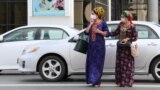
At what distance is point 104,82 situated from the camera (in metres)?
12.7

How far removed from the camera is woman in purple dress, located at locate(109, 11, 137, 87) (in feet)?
37.8

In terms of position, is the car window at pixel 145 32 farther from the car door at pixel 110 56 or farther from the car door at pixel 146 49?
the car door at pixel 110 56

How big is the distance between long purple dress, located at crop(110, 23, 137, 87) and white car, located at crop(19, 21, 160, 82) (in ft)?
2.15

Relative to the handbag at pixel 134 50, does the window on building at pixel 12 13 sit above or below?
above

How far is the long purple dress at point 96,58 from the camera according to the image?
11.6m

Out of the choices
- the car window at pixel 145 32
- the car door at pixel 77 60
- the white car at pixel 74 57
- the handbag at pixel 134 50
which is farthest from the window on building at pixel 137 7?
the handbag at pixel 134 50

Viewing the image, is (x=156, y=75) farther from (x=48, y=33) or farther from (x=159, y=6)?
(x=159, y=6)

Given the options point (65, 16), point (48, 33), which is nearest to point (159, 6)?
point (65, 16)

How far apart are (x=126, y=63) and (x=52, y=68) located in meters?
2.03

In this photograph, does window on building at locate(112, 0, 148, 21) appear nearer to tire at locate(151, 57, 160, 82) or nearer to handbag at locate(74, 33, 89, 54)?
tire at locate(151, 57, 160, 82)

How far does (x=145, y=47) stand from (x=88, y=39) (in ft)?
4.70

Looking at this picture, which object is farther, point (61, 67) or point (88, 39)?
point (61, 67)

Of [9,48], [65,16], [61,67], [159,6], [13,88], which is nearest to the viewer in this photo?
[13,88]

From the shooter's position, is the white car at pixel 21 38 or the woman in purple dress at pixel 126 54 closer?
the woman in purple dress at pixel 126 54
